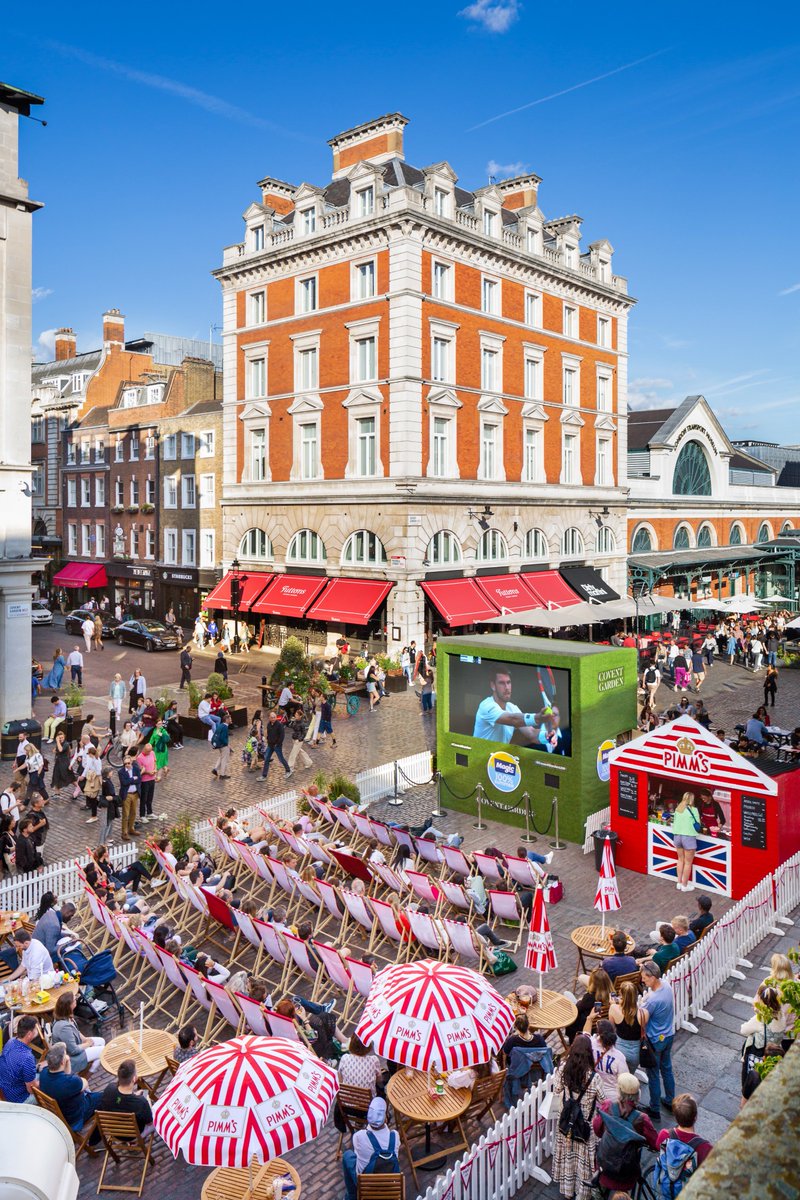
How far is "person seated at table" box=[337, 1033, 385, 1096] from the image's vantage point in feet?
25.4

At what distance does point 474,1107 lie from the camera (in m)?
8.02

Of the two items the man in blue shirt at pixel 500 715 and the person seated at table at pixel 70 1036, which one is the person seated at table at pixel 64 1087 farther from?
the man in blue shirt at pixel 500 715

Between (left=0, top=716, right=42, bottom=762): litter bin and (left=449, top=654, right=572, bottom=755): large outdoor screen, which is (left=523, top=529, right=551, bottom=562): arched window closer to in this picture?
(left=449, top=654, right=572, bottom=755): large outdoor screen

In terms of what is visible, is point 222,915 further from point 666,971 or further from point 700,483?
point 700,483

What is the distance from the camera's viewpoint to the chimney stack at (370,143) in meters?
35.3

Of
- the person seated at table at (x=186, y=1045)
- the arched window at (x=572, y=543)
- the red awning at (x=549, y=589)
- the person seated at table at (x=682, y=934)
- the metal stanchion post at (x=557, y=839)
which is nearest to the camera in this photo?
the person seated at table at (x=186, y=1045)

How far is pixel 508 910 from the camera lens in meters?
12.0

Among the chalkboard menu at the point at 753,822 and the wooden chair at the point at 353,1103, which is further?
the chalkboard menu at the point at 753,822

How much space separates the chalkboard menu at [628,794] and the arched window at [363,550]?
18754mm

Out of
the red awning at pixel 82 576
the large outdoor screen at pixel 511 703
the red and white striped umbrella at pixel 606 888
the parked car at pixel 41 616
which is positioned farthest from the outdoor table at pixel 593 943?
the red awning at pixel 82 576

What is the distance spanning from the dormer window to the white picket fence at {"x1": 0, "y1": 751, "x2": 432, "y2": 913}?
22913 millimetres

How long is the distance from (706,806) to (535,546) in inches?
999

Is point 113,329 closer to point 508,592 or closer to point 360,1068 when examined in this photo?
point 508,592

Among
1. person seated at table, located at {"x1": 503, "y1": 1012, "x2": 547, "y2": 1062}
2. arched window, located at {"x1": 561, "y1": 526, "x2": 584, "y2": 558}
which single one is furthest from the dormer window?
person seated at table, located at {"x1": 503, "y1": 1012, "x2": 547, "y2": 1062}
